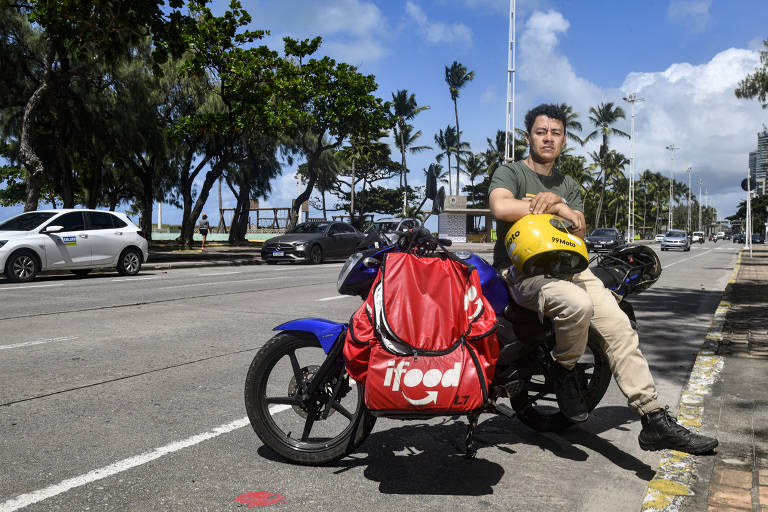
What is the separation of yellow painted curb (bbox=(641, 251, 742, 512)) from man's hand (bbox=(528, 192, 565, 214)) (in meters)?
1.48

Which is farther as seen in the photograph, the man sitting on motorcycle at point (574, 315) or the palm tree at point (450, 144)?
the palm tree at point (450, 144)

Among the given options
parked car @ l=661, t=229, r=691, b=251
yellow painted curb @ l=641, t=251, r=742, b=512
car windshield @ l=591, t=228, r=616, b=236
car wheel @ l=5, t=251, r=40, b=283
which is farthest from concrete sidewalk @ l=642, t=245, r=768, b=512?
A: parked car @ l=661, t=229, r=691, b=251

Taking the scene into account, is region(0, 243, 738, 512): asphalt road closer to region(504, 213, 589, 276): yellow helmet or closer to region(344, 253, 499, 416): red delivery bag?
region(344, 253, 499, 416): red delivery bag

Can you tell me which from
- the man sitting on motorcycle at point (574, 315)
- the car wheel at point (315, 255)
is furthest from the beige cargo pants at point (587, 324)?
the car wheel at point (315, 255)

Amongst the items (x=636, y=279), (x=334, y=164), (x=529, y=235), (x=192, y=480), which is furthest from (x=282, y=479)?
(x=334, y=164)

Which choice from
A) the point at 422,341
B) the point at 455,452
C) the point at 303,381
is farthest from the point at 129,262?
the point at 422,341

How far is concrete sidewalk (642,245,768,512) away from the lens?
312 cm

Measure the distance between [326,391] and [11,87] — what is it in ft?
85.2

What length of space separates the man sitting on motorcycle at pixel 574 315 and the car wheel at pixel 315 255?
20.1 m

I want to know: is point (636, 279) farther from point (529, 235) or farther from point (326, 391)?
point (326, 391)

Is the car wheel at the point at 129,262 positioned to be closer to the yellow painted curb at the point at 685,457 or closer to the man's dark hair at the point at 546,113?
the yellow painted curb at the point at 685,457

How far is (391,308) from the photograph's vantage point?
2951 millimetres

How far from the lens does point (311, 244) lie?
23.6 m

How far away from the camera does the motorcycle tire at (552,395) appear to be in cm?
370
